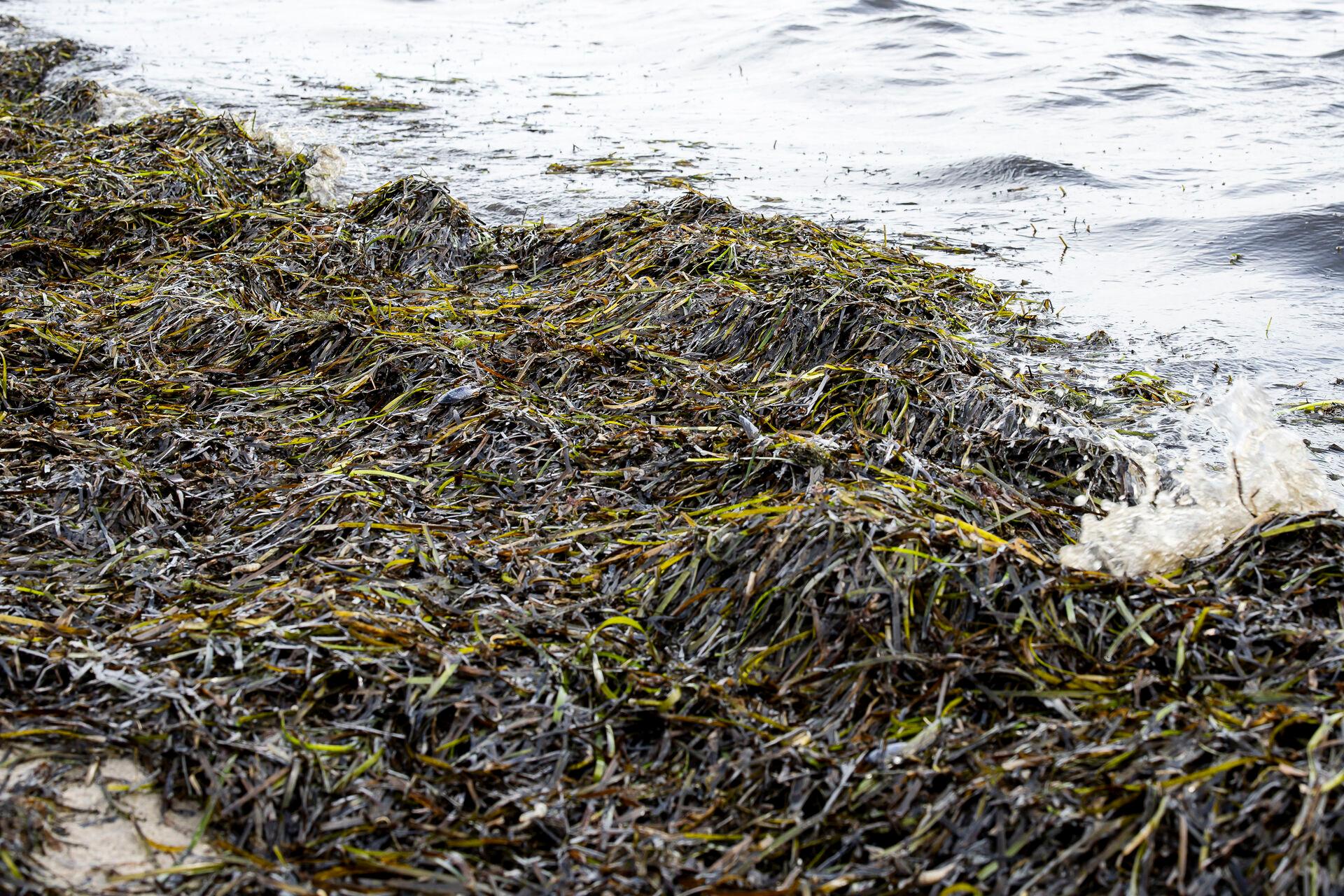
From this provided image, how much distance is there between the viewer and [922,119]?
277 inches

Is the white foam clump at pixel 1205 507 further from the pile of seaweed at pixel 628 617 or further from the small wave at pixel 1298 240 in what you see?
the small wave at pixel 1298 240

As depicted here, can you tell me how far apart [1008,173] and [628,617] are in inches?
177

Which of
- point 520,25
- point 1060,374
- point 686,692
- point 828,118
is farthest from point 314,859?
point 520,25

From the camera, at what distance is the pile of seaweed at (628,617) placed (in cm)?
161

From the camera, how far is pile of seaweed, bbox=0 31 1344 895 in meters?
1.61

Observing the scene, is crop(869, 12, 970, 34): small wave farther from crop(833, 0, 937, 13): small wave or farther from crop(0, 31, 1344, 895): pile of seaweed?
crop(0, 31, 1344, 895): pile of seaweed

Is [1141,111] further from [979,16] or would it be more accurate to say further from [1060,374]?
[1060,374]

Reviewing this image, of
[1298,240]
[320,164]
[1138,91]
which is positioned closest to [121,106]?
[320,164]

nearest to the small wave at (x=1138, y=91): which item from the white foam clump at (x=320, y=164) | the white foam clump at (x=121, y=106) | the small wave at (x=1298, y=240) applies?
the small wave at (x=1298, y=240)

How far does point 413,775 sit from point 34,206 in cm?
365

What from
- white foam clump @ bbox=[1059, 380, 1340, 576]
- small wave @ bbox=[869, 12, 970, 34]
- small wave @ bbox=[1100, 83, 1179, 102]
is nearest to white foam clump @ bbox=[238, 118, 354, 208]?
white foam clump @ bbox=[1059, 380, 1340, 576]

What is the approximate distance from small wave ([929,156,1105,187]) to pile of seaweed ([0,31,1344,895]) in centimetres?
237

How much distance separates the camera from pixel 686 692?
1.93 meters

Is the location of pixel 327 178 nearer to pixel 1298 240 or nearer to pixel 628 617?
pixel 628 617
